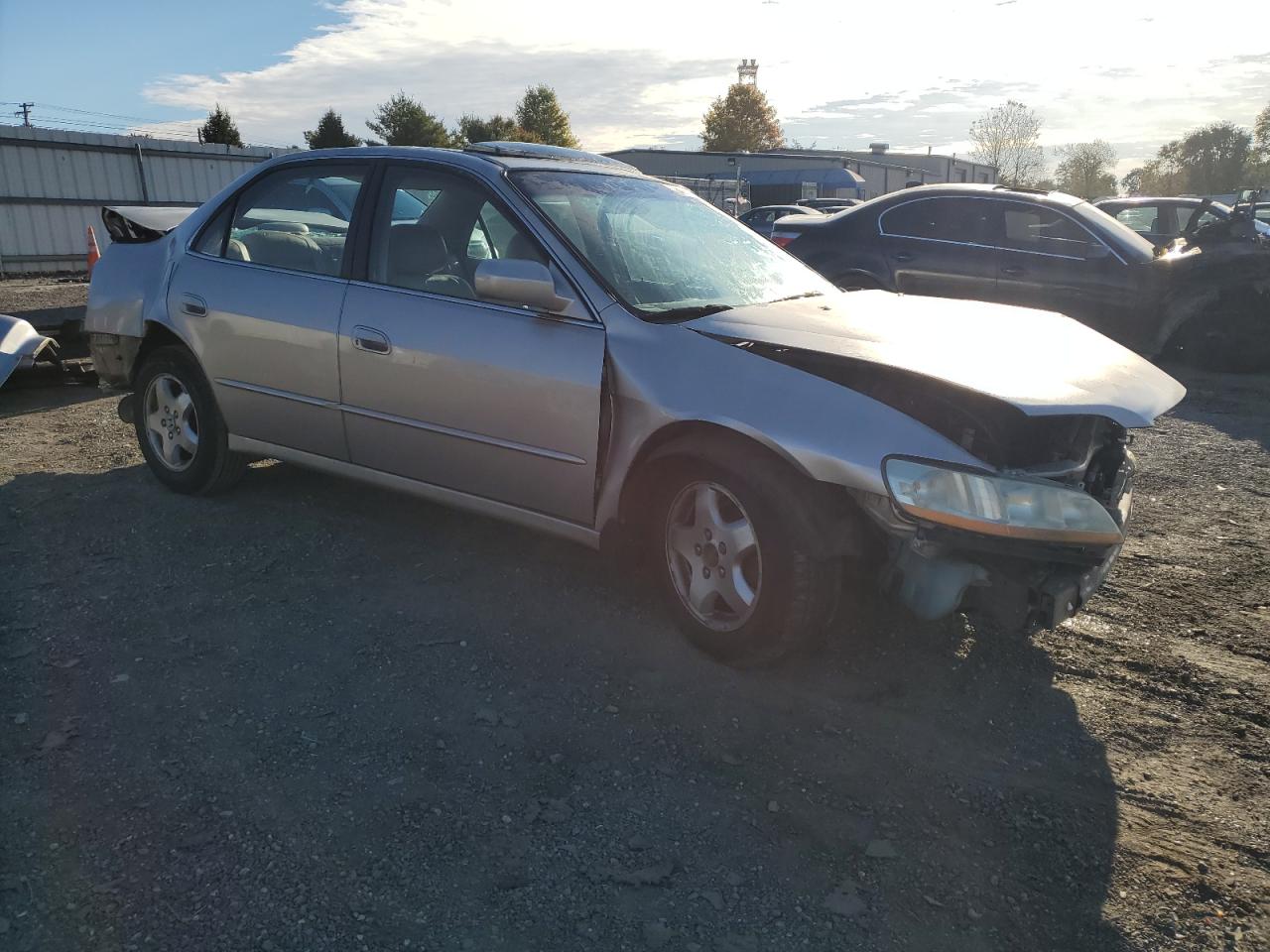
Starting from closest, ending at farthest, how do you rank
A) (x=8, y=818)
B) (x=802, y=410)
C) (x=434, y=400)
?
(x=8, y=818)
(x=802, y=410)
(x=434, y=400)

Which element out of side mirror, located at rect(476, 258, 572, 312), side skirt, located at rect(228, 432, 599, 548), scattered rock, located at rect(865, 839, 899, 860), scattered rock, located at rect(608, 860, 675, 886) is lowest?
scattered rock, located at rect(865, 839, 899, 860)

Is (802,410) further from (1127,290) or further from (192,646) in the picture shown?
(1127,290)

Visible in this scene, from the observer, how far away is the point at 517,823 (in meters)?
2.51

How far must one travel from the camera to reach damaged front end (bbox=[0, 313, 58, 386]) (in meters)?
7.07

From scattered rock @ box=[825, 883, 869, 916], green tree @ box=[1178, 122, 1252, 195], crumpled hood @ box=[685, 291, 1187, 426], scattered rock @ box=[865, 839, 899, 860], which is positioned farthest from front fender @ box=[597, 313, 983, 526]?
green tree @ box=[1178, 122, 1252, 195]

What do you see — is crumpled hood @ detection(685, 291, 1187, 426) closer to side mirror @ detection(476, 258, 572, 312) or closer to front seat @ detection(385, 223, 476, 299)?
side mirror @ detection(476, 258, 572, 312)

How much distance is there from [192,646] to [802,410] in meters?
2.30

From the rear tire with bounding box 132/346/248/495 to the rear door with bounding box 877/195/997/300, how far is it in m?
6.37

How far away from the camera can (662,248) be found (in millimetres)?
3918

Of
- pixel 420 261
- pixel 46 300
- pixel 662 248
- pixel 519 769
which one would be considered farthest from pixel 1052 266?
pixel 46 300

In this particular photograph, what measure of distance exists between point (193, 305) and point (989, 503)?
3.75 m

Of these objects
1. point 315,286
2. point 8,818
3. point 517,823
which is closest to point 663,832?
point 517,823

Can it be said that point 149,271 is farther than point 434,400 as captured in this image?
Yes

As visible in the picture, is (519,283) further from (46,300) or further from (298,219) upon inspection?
(46,300)
